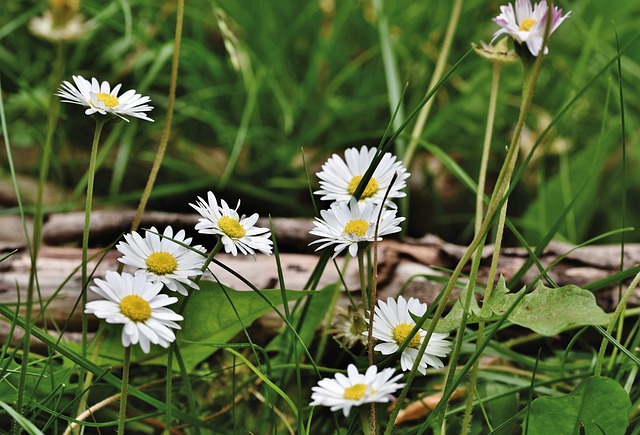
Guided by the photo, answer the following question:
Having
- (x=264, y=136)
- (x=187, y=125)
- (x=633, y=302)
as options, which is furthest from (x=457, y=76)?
(x=633, y=302)

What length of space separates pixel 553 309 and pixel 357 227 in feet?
0.62

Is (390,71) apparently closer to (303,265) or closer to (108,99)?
(303,265)

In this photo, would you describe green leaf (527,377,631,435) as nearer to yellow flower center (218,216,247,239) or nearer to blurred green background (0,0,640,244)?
yellow flower center (218,216,247,239)

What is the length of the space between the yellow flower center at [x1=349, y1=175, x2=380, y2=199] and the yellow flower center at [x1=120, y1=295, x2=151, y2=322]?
26cm

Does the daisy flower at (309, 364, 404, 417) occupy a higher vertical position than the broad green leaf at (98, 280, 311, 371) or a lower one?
lower

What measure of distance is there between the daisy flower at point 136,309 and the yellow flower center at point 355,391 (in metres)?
0.14

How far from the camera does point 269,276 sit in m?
1.00

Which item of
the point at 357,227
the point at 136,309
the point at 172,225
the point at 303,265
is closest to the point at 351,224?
the point at 357,227

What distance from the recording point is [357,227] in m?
0.63

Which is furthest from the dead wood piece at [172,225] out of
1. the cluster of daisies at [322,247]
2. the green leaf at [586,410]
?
the green leaf at [586,410]

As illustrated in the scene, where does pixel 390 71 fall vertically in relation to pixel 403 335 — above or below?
above

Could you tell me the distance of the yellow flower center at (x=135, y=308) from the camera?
0.52 m

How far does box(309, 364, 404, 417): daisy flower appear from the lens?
49cm

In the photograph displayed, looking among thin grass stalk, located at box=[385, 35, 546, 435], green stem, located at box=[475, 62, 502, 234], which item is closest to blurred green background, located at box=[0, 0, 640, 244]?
green stem, located at box=[475, 62, 502, 234]
